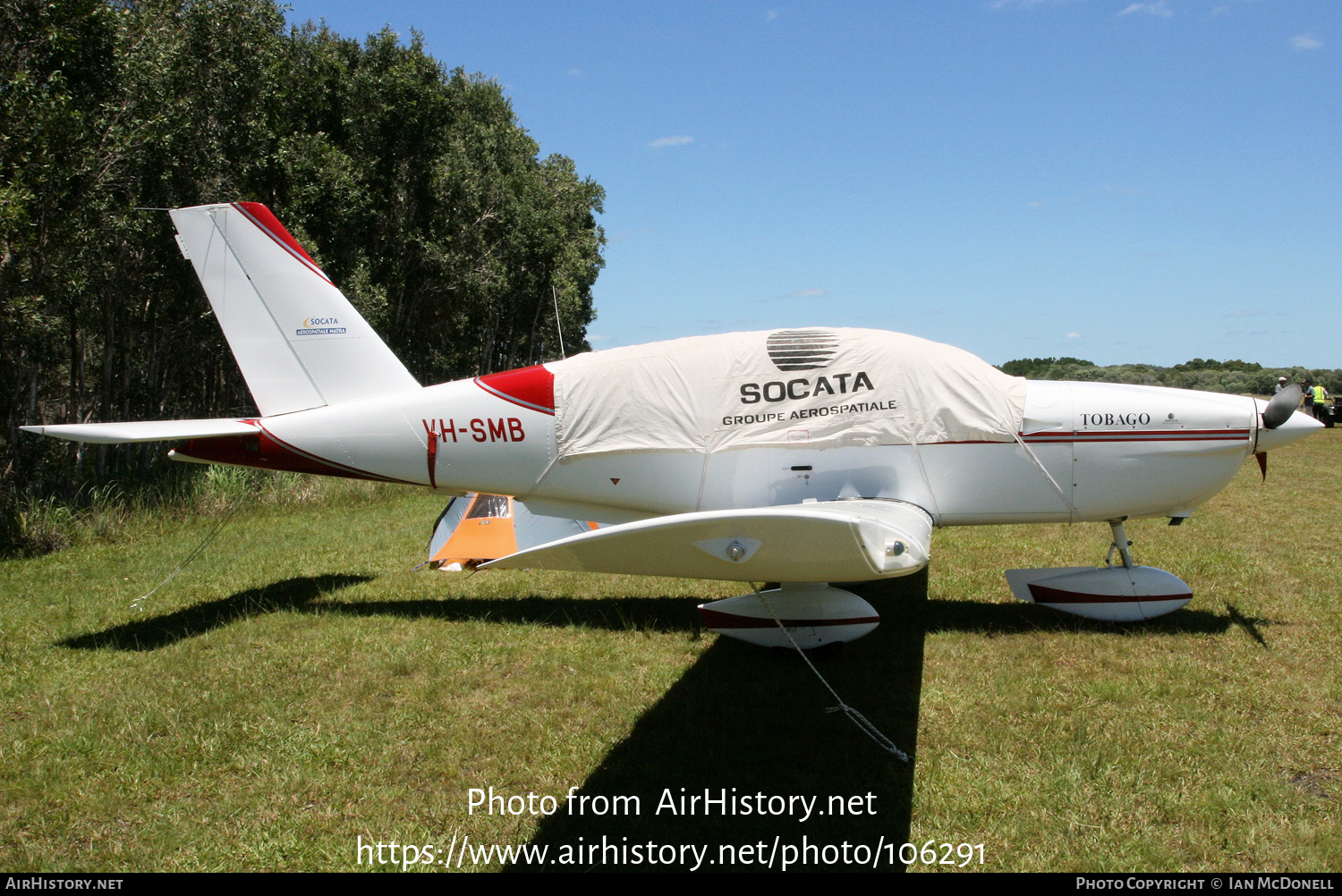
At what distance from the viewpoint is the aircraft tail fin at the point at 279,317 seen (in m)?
6.57

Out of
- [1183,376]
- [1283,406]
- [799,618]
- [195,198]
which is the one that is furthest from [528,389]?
[1183,376]

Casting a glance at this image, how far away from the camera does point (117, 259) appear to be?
12.9 metres

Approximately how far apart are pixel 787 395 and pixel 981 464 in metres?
1.48

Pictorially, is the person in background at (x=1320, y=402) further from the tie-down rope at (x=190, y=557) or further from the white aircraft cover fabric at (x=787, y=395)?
the tie-down rope at (x=190, y=557)

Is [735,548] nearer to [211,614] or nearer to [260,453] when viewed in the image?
[260,453]

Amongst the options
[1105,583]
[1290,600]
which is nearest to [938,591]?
[1105,583]

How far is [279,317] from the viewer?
6.72 metres

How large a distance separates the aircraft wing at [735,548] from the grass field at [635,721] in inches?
47.3

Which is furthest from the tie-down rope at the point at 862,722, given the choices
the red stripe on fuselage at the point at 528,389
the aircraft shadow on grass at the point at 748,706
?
the red stripe on fuselage at the point at 528,389

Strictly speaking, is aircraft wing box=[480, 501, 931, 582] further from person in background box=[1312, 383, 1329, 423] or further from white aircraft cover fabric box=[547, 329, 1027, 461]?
person in background box=[1312, 383, 1329, 423]

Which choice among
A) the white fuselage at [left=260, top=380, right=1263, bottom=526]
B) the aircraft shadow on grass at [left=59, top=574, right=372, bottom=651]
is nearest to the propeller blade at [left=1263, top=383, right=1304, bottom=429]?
the white fuselage at [left=260, top=380, right=1263, bottom=526]

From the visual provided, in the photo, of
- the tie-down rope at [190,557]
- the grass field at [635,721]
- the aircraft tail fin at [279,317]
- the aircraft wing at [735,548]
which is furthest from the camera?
the tie-down rope at [190,557]

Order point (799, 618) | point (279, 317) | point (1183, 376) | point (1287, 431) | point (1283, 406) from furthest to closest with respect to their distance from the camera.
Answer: point (1183, 376) → point (279, 317) → point (1287, 431) → point (1283, 406) → point (799, 618)

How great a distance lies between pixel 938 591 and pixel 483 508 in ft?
15.2
